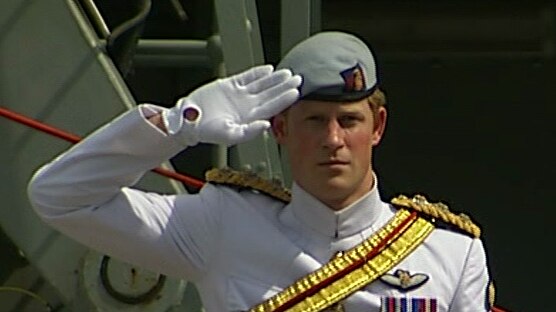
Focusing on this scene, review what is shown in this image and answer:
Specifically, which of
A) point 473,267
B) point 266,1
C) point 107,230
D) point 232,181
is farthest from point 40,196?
point 266,1

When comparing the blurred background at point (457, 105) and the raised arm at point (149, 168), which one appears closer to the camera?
the raised arm at point (149, 168)

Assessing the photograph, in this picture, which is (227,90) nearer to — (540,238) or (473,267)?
(473,267)

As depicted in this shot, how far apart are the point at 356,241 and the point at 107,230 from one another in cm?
34

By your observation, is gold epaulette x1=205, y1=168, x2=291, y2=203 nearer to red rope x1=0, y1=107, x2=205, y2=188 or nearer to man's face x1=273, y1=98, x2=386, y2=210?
man's face x1=273, y1=98, x2=386, y2=210

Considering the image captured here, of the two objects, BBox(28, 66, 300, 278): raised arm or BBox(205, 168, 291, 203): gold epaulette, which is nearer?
BBox(28, 66, 300, 278): raised arm

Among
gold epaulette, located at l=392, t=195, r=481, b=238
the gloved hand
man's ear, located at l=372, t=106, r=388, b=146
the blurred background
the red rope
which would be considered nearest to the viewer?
the gloved hand

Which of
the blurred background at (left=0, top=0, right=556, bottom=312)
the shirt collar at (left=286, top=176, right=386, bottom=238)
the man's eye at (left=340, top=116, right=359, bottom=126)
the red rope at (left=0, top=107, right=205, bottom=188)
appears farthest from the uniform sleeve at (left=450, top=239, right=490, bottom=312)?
the blurred background at (left=0, top=0, right=556, bottom=312)

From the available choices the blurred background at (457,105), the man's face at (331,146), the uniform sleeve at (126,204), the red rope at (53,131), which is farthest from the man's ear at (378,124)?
the blurred background at (457,105)

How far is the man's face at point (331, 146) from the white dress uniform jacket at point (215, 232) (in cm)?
3

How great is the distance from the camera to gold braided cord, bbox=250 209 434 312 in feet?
7.11

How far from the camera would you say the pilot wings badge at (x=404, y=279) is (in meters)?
2.18

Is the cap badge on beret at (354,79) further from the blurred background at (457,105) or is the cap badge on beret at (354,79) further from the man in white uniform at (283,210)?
the blurred background at (457,105)

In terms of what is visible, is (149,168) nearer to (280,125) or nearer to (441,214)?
(280,125)

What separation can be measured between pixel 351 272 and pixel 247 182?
0.20 m
